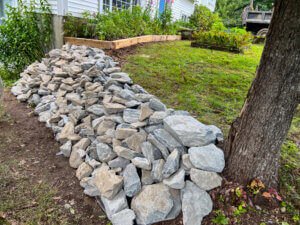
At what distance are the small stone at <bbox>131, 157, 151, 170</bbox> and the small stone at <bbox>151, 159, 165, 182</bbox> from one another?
0.17 ft

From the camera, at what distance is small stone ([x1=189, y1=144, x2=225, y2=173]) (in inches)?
70.2

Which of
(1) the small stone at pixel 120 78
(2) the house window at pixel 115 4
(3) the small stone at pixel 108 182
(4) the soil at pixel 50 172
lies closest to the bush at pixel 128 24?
(2) the house window at pixel 115 4

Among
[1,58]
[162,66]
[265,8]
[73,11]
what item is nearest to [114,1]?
[73,11]

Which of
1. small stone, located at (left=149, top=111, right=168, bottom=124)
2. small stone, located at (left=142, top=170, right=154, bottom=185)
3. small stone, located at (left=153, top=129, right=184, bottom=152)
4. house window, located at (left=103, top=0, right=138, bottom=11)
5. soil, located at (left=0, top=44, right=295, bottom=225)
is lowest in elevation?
soil, located at (left=0, top=44, right=295, bottom=225)

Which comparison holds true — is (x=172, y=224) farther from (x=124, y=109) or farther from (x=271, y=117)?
(x=124, y=109)

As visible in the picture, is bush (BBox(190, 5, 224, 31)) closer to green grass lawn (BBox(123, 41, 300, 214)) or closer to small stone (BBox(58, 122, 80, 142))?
green grass lawn (BBox(123, 41, 300, 214))

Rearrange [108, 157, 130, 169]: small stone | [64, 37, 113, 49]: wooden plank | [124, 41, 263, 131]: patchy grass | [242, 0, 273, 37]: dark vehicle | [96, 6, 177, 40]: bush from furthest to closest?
[242, 0, 273, 37]: dark vehicle
[96, 6, 177, 40]: bush
[64, 37, 113, 49]: wooden plank
[124, 41, 263, 131]: patchy grass
[108, 157, 130, 169]: small stone

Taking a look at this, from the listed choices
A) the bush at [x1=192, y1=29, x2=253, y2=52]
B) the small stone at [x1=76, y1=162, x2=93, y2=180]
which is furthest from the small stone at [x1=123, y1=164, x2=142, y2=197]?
the bush at [x1=192, y1=29, x2=253, y2=52]

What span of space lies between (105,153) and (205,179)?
99 centimetres

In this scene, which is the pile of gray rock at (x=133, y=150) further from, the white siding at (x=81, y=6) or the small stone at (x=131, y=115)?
the white siding at (x=81, y=6)

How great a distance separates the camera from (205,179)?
1.75 meters

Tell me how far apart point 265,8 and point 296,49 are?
23.9 metres

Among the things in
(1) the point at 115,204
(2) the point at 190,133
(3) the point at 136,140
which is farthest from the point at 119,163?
(2) the point at 190,133

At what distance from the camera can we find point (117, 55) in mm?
4281
